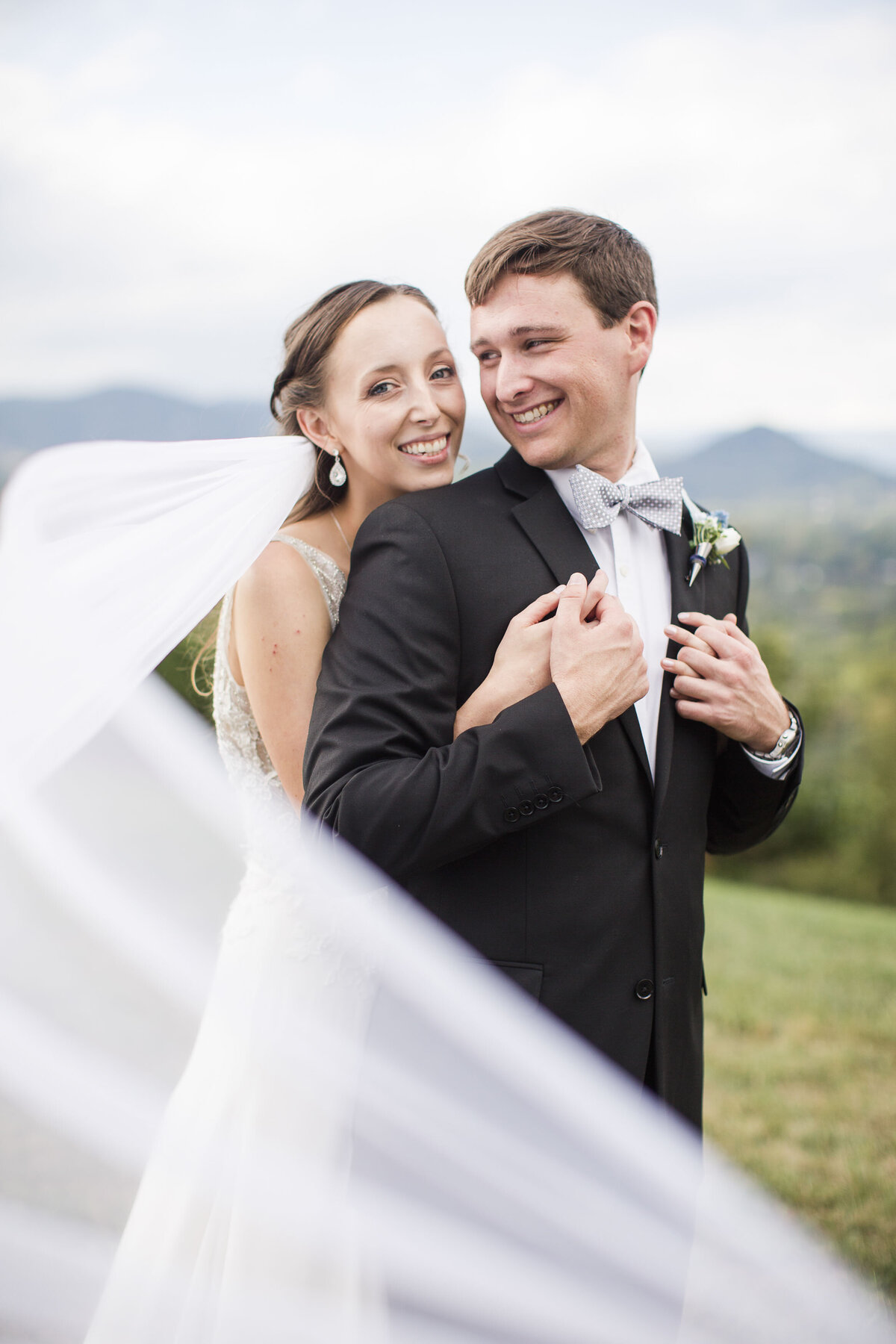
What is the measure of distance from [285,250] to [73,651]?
3666 millimetres

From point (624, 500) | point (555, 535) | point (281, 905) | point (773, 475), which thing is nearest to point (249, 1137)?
point (281, 905)

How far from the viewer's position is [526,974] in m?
1.79

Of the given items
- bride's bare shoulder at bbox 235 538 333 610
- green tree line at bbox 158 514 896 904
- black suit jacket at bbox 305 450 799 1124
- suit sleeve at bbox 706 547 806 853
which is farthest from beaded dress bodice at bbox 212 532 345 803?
green tree line at bbox 158 514 896 904

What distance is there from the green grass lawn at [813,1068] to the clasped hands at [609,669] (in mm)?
2300

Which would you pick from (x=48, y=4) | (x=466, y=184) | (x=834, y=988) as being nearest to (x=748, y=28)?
(x=466, y=184)

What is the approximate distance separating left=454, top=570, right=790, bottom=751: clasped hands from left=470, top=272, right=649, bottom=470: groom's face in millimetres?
320

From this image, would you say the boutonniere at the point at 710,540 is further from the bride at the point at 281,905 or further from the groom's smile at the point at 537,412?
the bride at the point at 281,905

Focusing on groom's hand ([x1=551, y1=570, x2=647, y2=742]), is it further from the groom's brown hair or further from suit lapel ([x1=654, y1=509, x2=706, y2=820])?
the groom's brown hair

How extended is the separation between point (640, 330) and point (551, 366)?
0.28 meters

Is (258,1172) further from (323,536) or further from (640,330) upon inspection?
(640,330)

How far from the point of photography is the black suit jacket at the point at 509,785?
162 cm

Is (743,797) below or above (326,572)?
below

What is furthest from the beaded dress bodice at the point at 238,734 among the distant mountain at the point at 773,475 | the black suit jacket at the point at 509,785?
the distant mountain at the point at 773,475

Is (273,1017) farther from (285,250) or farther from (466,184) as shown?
(466,184)
